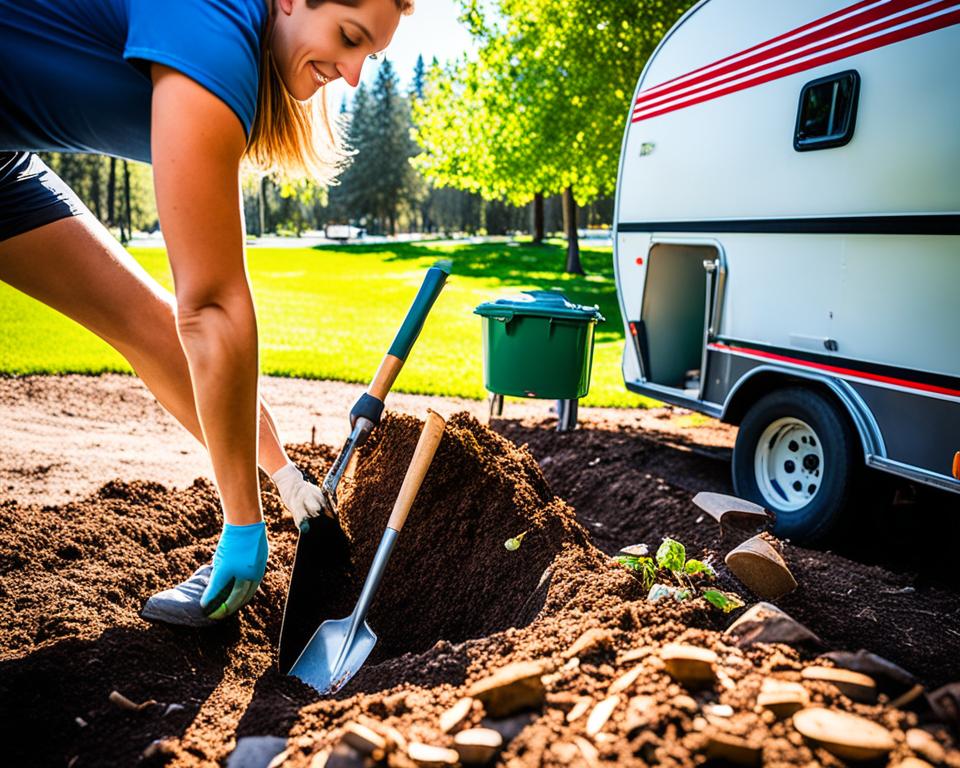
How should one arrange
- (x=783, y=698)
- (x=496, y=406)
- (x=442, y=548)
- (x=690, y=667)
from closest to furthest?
(x=783, y=698)
(x=690, y=667)
(x=442, y=548)
(x=496, y=406)

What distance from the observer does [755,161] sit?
4.44 meters

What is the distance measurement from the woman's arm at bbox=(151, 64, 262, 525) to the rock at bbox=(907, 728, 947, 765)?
5.11 ft

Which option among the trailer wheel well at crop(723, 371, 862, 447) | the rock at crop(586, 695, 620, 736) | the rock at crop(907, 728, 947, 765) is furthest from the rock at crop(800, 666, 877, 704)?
the trailer wheel well at crop(723, 371, 862, 447)

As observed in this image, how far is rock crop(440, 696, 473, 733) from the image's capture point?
156cm

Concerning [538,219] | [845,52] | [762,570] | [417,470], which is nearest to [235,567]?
[417,470]

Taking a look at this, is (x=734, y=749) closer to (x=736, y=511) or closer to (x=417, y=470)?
(x=417, y=470)

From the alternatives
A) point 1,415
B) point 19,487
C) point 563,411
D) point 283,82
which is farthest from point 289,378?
point 283,82

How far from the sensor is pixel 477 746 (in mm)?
1446

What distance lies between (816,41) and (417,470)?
3.25 meters

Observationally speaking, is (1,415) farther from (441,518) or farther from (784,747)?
(784,747)

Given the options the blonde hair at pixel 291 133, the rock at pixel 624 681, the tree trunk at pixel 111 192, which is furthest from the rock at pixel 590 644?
the tree trunk at pixel 111 192

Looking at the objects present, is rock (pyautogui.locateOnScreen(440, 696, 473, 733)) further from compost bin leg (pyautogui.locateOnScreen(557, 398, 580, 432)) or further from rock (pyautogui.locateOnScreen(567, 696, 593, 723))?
compost bin leg (pyautogui.locateOnScreen(557, 398, 580, 432))

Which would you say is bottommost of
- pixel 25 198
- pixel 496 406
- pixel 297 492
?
pixel 496 406

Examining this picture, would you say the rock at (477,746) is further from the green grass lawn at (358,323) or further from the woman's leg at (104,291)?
the green grass lawn at (358,323)
